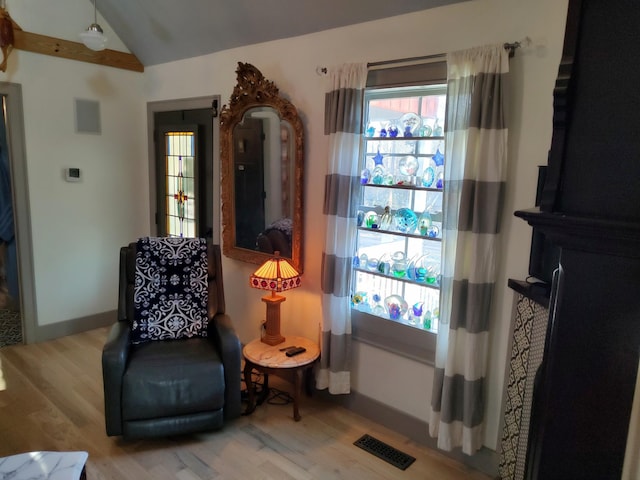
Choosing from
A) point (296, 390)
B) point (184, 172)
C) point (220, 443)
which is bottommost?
point (220, 443)

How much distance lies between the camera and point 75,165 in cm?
391

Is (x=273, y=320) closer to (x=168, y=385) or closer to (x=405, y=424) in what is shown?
(x=168, y=385)

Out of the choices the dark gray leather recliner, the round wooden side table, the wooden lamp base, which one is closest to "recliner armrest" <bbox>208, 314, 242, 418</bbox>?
the dark gray leather recliner

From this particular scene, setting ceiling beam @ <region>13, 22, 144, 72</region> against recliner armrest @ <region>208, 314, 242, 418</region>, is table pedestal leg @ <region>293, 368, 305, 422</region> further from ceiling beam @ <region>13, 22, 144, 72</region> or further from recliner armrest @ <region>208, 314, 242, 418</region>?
ceiling beam @ <region>13, 22, 144, 72</region>

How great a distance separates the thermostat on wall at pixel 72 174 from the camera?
3.85 m

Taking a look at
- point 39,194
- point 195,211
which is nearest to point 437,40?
point 195,211

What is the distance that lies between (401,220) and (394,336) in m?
0.68

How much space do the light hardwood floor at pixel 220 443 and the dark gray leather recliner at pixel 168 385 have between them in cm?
13

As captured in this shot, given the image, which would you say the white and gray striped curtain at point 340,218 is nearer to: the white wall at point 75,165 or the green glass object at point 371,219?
the green glass object at point 371,219

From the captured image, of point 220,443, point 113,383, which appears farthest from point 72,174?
point 220,443

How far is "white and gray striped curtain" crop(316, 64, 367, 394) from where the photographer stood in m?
2.60

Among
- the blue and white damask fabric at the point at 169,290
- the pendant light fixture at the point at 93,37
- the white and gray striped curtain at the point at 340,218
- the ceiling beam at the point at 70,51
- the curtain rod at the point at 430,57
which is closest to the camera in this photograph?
the curtain rod at the point at 430,57

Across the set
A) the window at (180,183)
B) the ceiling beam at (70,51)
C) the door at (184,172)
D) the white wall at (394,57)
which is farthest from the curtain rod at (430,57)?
the ceiling beam at (70,51)

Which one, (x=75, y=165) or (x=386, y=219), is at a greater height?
(x=75, y=165)
